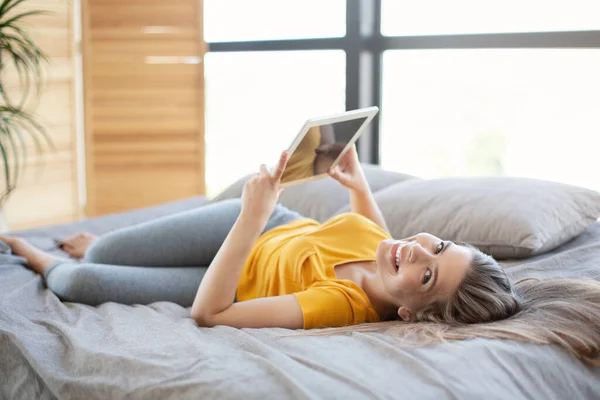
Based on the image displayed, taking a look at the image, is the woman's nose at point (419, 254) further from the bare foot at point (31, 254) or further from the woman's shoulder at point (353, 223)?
the bare foot at point (31, 254)

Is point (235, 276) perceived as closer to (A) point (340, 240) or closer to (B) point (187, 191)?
(A) point (340, 240)

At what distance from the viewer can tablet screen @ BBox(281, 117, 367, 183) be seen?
5.97ft

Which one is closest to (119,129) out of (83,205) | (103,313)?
(83,205)

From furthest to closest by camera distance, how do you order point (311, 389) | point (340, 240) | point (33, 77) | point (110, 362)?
point (33, 77)
point (340, 240)
point (110, 362)
point (311, 389)

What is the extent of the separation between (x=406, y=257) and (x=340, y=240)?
A: 0.34 metres

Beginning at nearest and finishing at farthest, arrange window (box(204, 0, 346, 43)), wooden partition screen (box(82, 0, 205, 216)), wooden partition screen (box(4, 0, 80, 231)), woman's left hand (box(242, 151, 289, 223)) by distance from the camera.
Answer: woman's left hand (box(242, 151, 289, 223)), wooden partition screen (box(4, 0, 80, 231)), window (box(204, 0, 346, 43)), wooden partition screen (box(82, 0, 205, 216))

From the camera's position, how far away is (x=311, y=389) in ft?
4.22

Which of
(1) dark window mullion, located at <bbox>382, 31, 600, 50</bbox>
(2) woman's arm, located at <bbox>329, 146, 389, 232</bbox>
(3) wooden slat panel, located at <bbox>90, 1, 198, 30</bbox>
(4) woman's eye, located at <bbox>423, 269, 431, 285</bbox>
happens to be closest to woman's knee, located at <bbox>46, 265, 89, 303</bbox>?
(2) woman's arm, located at <bbox>329, 146, 389, 232</bbox>

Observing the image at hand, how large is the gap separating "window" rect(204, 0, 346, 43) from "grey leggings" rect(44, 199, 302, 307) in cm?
201

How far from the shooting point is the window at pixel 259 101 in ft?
14.1

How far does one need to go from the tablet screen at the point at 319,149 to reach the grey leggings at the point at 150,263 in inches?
13.8

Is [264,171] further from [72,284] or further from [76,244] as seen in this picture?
[76,244]

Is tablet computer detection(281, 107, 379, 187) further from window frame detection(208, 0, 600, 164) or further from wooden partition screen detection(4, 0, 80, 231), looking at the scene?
wooden partition screen detection(4, 0, 80, 231)

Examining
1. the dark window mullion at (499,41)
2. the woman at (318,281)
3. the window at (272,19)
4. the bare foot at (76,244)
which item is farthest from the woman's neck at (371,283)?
the window at (272,19)
